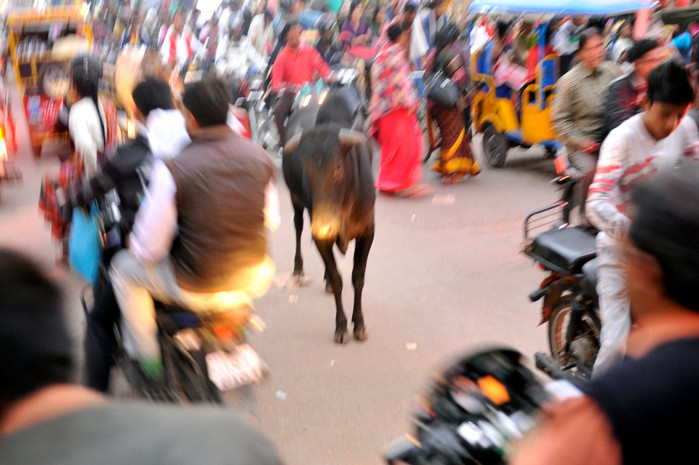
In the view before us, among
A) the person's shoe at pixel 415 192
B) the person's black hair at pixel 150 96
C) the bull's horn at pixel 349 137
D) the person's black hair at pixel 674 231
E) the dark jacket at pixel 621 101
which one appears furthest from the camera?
the person's shoe at pixel 415 192

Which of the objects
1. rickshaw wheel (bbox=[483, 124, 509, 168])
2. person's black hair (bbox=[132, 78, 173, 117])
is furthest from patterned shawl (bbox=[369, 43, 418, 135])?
person's black hair (bbox=[132, 78, 173, 117])

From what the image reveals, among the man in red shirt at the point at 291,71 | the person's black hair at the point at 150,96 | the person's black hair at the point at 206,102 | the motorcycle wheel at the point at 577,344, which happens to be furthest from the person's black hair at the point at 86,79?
the man in red shirt at the point at 291,71

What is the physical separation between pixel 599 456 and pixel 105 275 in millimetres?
3009

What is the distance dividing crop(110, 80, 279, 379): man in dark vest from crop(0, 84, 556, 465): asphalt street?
0.46m

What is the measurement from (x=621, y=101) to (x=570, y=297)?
7.21 feet

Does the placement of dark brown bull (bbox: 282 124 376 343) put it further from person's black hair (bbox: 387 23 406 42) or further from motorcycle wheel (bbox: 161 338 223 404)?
person's black hair (bbox: 387 23 406 42)

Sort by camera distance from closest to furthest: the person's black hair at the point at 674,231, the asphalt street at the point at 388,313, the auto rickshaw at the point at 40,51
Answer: the person's black hair at the point at 674,231 → the asphalt street at the point at 388,313 → the auto rickshaw at the point at 40,51

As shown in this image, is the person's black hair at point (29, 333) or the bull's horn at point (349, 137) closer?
the person's black hair at point (29, 333)

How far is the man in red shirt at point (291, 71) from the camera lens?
973cm

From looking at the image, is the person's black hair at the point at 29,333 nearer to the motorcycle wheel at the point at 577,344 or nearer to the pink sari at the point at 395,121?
the motorcycle wheel at the point at 577,344

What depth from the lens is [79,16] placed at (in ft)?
42.7

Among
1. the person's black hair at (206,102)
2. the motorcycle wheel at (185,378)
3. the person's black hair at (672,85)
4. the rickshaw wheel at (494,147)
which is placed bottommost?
the rickshaw wheel at (494,147)

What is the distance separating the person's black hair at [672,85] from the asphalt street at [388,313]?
1903 mm

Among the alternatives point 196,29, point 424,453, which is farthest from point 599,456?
point 196,29
